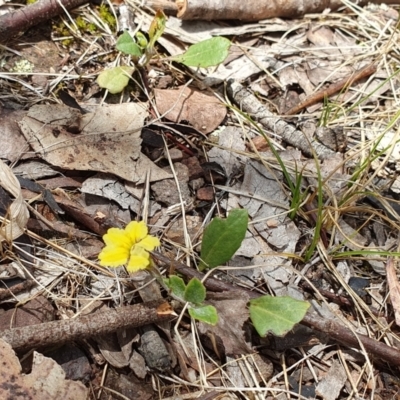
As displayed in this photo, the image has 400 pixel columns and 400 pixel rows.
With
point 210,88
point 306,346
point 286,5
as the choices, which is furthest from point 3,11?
point 306,346

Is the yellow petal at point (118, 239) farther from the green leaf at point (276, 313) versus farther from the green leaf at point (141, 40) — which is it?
the green leaf at point (141, 40)

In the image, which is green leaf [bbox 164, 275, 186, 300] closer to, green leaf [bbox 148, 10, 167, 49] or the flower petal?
the flower petal

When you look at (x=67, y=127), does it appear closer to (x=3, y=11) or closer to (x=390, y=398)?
(x=3, y=11)

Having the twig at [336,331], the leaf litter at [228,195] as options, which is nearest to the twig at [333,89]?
the leaf litter at [228,195]

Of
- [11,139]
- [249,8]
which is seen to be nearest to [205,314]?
[11,139]

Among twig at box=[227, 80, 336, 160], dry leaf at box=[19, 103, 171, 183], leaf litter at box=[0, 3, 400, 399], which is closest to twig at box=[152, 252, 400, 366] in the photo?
leaf litter at box=[0, 3, 400, 399]

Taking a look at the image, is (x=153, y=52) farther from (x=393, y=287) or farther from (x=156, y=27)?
(x=393, y=287)
